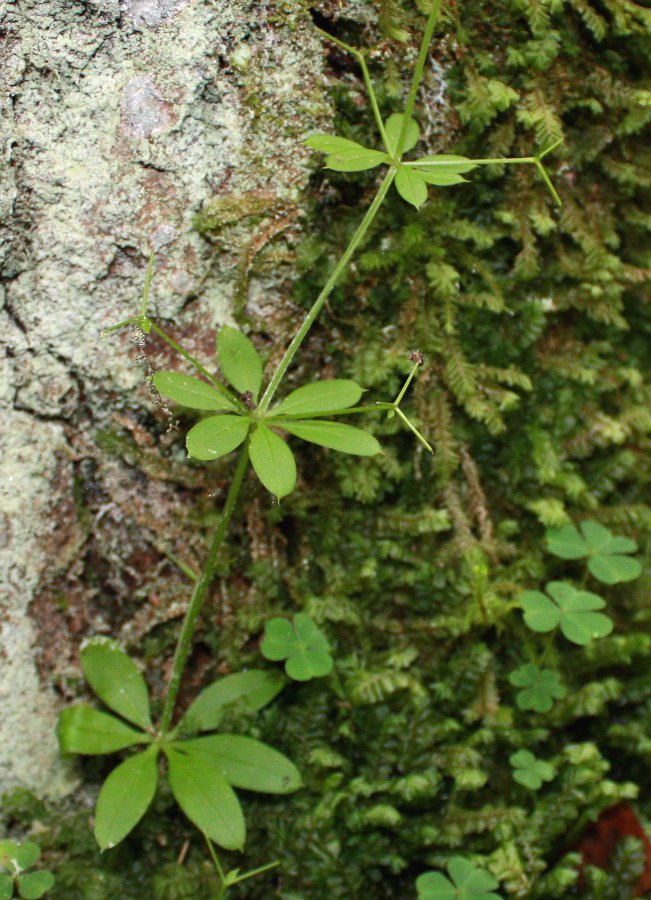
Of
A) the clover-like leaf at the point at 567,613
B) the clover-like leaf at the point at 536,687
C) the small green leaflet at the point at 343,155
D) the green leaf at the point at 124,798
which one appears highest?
the small green leaflet at the point at 343,155

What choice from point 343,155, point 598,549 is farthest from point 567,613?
point 343,155

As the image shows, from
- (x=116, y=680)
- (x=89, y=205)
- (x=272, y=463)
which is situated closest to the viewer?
(x=272, y=463)

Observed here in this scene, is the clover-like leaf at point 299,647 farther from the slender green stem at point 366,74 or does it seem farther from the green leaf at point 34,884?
the slender green stem at point 366,74

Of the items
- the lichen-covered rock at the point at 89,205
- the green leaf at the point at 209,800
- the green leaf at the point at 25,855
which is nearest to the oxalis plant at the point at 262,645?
the green leaf at the point at 209,800

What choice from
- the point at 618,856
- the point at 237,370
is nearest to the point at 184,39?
the point at 237,370

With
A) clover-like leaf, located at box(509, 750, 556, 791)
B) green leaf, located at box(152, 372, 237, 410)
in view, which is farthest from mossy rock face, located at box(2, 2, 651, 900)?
green leaf, located at box(152, 372, 237, 410)

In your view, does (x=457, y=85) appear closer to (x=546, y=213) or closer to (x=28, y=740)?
(x=546, y=213)

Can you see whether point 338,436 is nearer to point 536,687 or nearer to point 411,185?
point 411,185

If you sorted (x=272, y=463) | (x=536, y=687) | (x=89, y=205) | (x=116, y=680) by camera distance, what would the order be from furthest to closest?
1. (x=536, y=687)
2. (x=116, y=680)
3. (x=89, y=205)
4. (x=272, y=463)
